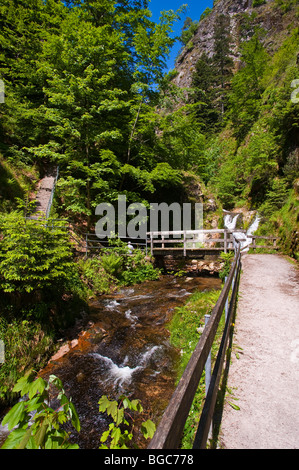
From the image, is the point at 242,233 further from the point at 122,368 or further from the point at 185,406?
the point at 185,406

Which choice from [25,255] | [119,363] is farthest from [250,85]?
[119,363]

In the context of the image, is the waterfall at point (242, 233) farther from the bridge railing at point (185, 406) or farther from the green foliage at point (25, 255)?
the bridge railing at point (185, 406)

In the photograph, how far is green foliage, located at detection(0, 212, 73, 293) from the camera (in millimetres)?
5066

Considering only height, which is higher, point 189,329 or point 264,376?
point 264,376

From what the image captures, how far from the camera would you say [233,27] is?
2258 inches

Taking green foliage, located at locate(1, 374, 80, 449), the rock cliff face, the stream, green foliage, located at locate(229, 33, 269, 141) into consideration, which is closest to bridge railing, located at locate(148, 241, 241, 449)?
green foliage, located at locate(1, 374, 80, 449)

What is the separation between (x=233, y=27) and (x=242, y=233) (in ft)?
228

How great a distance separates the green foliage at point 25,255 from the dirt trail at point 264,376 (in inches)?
185

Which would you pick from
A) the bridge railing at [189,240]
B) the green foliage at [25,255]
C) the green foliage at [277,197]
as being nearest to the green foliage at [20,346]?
the green foliage at [25,255]

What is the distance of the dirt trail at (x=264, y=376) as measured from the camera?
2195 mm

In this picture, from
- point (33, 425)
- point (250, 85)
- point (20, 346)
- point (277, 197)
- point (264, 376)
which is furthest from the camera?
point (250, 85)

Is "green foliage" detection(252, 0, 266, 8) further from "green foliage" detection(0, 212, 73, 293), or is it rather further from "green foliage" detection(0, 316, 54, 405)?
"green foliage" detection(0, 316, 54, 405)

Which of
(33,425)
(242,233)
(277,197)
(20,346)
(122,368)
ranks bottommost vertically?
(122,368)
